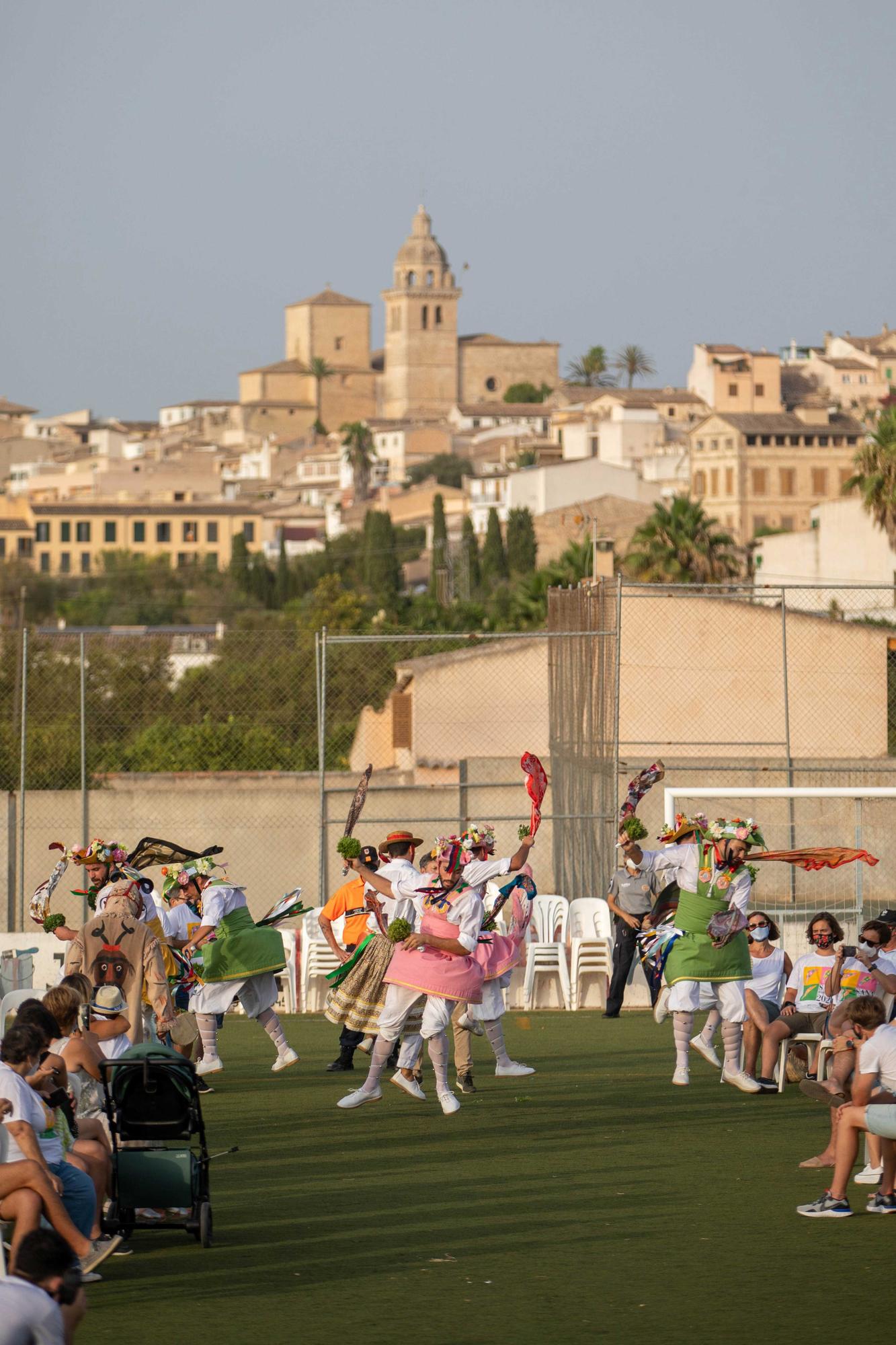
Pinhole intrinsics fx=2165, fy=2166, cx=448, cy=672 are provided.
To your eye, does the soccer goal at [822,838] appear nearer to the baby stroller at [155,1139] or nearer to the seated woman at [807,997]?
the seated woman at [807,997]

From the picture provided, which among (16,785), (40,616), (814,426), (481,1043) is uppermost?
(814,426)

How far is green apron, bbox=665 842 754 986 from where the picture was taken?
12.9 m

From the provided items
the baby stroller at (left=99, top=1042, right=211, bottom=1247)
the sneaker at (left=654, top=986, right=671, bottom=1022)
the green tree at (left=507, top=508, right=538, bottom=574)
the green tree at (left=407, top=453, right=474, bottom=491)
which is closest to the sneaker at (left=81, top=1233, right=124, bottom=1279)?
the baby stroller at (left=99, top=1042, right=211, bottom=1247)

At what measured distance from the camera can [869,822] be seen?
83.7 ft

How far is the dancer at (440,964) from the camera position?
38.7ft

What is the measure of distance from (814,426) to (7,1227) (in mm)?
113217

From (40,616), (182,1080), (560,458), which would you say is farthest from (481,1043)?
(560,458)

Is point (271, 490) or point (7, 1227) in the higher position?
point (271, 490)

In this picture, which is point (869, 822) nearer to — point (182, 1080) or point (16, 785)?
point (16, 785)

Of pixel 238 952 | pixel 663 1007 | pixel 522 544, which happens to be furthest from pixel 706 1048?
pixel 522 544

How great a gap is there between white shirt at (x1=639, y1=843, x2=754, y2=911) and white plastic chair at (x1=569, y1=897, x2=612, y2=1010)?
4996 millimetres

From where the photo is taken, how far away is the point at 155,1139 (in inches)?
339

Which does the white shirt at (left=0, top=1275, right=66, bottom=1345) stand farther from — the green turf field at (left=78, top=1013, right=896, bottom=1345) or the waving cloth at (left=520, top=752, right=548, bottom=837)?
the waving cloth at (left=520, top=752, right=548, bottom=837)

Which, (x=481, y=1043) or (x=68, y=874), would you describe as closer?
(x=481, y=1043)
